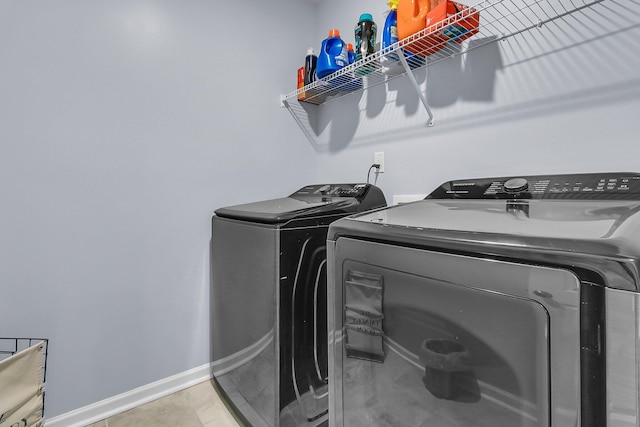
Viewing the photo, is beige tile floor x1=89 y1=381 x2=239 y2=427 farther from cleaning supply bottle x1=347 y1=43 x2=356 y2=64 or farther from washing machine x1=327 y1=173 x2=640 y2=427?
cleaning supply bottle x1=347 y1=43 x2=356 y2=64

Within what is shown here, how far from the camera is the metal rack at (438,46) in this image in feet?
3.93

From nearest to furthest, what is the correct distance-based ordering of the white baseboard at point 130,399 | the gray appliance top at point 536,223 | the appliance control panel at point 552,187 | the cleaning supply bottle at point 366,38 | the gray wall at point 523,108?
the gray appliance top at point 536,223 → the appliance control panel at point 552,187 → the gray wall at point 523,108 → the white baseboard at point 130,399 → the cleaning supply bottle at point 366,38

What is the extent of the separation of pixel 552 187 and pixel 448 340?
0.71 metres

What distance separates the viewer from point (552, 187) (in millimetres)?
1070

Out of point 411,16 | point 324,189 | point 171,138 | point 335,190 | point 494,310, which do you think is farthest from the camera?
point 324,189

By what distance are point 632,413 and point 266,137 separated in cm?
204

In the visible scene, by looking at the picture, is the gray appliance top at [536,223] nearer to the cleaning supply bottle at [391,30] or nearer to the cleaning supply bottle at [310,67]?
the cleaning supply bottle at [391,30]

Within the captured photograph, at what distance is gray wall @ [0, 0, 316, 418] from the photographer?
1397 millimetres

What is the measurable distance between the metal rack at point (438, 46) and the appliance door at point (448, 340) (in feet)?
3.17

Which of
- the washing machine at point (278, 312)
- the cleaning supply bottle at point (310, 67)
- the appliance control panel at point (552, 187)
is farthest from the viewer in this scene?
the cleaning supply bottle at point (310, 67)

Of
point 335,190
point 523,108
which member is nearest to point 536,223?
point 523,108

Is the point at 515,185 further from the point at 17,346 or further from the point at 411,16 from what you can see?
the point at 17,346

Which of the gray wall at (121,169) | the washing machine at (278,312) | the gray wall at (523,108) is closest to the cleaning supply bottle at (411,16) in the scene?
the gray wall at (523,108)

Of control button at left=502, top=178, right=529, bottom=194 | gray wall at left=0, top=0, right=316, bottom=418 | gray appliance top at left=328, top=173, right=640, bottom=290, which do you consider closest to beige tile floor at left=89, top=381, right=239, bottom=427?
gray wall at left=0, top=0, right=316, bottom=418
